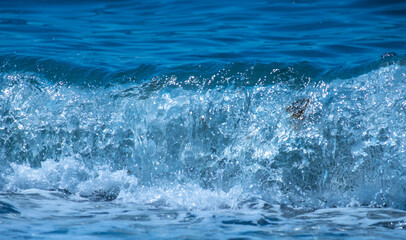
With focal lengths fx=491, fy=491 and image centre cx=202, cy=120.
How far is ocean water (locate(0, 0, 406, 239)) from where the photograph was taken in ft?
9.88

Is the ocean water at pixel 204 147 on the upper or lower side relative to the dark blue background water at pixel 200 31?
lower

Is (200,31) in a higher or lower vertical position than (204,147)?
higher

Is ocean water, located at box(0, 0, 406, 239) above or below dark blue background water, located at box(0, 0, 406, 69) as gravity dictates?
below

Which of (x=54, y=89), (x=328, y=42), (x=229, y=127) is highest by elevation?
(x=328, y=42)

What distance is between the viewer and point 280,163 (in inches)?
146

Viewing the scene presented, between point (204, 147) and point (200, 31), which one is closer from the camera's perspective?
point (204, 147)

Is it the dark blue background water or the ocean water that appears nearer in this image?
the ocean water

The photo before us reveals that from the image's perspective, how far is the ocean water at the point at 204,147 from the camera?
9.88 ft

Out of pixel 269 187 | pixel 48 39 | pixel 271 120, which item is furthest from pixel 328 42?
A: pixel 48 39

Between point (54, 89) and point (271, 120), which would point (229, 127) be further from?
point (54, 89)

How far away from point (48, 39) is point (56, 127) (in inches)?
97.8

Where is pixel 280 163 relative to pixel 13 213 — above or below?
above

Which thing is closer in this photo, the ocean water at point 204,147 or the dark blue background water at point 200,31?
the ocean water at point 204,147

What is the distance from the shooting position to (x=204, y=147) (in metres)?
3.90
